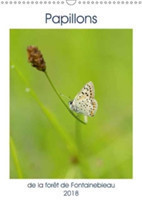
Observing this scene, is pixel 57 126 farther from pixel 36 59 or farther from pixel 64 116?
pixel 36 59

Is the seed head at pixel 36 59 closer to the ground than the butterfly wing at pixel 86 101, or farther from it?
farther from it

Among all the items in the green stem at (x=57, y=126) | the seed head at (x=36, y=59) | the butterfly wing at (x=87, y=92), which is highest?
the seed head at (x=36, y=59)

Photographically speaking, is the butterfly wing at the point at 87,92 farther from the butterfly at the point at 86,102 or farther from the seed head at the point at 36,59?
the seed head at the point at 36,59

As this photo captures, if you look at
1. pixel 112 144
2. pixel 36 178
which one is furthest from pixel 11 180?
pixel 112 144

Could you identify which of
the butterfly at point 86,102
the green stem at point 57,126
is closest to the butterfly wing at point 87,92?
the butterfly at point 86,102

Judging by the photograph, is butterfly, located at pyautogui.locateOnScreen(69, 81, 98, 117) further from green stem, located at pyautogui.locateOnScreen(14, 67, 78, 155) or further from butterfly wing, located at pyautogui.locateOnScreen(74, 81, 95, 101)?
green stem, located at pyautogui.locateOnScreen(14, 67, 78, 155)
